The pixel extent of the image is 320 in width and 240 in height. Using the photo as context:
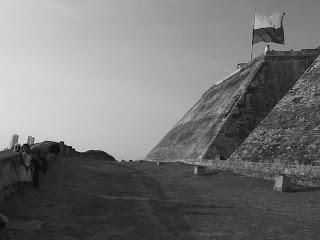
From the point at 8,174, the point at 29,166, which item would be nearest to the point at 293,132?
the point at 29,166

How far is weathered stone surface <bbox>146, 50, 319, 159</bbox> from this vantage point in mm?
26109

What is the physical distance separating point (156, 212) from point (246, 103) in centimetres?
1998

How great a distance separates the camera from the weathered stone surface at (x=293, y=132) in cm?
1622

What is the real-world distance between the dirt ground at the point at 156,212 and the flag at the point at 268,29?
1922cm

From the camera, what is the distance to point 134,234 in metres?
7.18

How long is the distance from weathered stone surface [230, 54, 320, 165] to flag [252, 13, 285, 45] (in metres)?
9.71

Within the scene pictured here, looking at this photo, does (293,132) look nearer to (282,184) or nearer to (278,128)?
(278,128)

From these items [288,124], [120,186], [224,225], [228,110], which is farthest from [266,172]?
[228,110]

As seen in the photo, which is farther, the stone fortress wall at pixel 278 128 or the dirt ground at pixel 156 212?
the stone fortress wall at pixel 278 128

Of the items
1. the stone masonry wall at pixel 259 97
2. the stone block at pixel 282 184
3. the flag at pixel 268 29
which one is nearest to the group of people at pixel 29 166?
the stone block at pixel 282 184

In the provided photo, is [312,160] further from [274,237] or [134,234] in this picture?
[134,234]

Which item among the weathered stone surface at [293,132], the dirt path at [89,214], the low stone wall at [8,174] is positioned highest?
the weathered stone surface at [293,132]

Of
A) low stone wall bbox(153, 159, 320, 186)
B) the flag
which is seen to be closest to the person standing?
low stone wall bbox(153, 159, 320, 186)

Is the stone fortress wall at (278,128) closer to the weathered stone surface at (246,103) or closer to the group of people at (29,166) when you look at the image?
the weathered stone surface at (246,103)
